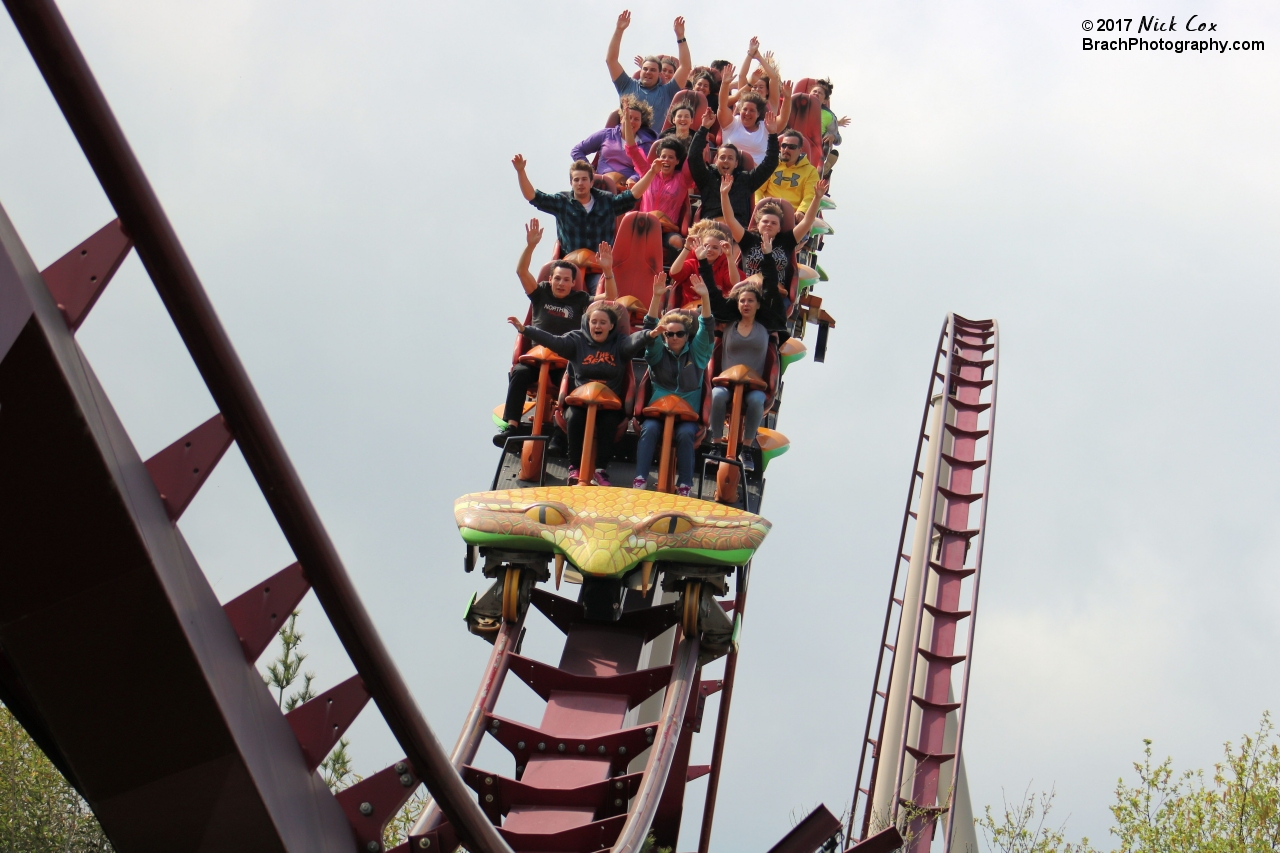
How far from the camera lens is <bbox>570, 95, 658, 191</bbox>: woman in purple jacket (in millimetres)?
→ 8602

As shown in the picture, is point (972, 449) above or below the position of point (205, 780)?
above

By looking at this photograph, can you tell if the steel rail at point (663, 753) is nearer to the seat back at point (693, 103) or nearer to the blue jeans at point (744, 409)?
the blue jeans at point (744, 409)

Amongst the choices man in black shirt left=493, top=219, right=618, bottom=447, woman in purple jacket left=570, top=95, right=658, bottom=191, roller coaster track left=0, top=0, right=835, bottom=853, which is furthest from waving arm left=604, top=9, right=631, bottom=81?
roller coaster track left=0, top=0, right=835, bottom=853

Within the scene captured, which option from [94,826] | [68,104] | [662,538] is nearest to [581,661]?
[662,538]

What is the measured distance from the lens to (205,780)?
2588mm

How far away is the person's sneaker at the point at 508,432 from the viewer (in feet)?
21.9

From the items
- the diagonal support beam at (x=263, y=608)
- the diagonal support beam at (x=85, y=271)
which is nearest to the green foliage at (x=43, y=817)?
the diagonal support beam at (x=263, y=608)

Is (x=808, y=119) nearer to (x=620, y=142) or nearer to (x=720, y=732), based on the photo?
(x=620, y=142)

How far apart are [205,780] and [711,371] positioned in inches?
171

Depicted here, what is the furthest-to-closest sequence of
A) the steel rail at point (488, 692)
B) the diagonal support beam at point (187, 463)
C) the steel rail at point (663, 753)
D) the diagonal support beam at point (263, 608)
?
the steel rail at point (488, 692) < the steel rail at point (663, 753) < the diagonal support beam at point (263, 608) < the diagonal support beam at point (187, 463)

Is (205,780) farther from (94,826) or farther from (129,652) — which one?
(94,826)

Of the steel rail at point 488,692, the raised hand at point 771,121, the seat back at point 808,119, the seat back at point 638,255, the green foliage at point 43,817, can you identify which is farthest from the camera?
the seat back at point 808,119

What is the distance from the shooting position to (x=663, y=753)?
4902 millimetres

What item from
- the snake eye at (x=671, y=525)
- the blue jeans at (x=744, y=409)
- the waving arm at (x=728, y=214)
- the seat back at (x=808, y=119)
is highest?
the seat back at (x=808, y=119)
